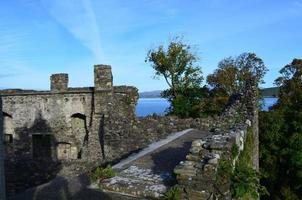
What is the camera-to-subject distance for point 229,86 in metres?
29.0

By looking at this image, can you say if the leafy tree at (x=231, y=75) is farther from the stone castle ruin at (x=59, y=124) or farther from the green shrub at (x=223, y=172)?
the green shrub at (x=223, y=172)

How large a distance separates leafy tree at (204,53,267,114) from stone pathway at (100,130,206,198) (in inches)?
635

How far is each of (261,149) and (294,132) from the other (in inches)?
89.2

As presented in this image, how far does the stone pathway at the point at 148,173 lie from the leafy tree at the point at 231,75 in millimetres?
16137

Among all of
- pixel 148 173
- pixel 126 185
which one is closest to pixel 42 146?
pixel 148 173

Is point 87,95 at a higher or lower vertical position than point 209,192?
higher

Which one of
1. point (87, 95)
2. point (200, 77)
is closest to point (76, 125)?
point (87, 95)

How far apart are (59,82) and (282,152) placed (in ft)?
44.4

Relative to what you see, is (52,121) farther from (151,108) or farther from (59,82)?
(151,108)

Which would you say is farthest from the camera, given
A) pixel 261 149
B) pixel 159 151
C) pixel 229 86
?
pixel 229 86

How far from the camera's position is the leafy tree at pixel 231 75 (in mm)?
28167

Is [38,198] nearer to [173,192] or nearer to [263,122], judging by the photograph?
[173,192]

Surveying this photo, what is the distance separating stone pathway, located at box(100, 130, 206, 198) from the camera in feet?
24.1

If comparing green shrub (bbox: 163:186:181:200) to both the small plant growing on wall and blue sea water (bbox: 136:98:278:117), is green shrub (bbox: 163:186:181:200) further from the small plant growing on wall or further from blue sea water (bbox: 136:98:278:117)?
blue sea water (bbox: 136:98:278:117)
